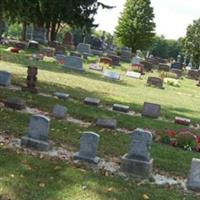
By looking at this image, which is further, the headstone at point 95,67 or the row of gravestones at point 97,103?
the headstone at point 95,67

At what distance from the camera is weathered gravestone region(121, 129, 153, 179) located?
11062mm

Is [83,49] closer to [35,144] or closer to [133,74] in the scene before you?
[133,74]

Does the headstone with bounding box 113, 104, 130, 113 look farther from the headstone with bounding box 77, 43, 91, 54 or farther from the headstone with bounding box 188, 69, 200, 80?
the headstone with bounding box 188, 69, 200, 80

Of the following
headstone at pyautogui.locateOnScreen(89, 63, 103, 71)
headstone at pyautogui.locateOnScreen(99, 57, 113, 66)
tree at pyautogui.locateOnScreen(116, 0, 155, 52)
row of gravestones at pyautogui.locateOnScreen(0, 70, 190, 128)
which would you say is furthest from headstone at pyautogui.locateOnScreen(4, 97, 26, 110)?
tree at pyautogui.locateOnScreen(116, 0, 155, 52)

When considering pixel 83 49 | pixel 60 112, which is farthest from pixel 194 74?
pixel 60 112

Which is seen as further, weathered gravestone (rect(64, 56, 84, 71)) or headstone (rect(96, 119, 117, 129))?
weathered gravestone (rect(64, 56, 84, 71))

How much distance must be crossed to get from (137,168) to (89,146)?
111 cm

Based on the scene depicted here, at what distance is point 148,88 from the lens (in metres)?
28.6

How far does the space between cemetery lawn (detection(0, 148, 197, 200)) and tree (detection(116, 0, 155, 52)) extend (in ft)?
172

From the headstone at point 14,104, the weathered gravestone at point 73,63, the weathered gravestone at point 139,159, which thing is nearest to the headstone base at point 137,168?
the weathered gravestone at point 139,159

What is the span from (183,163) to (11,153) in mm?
3989

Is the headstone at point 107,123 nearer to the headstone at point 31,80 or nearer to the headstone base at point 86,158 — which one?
the headstone base at point 86,158

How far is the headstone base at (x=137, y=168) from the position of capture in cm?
1105

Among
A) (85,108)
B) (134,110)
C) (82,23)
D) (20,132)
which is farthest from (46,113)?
(82,23)
